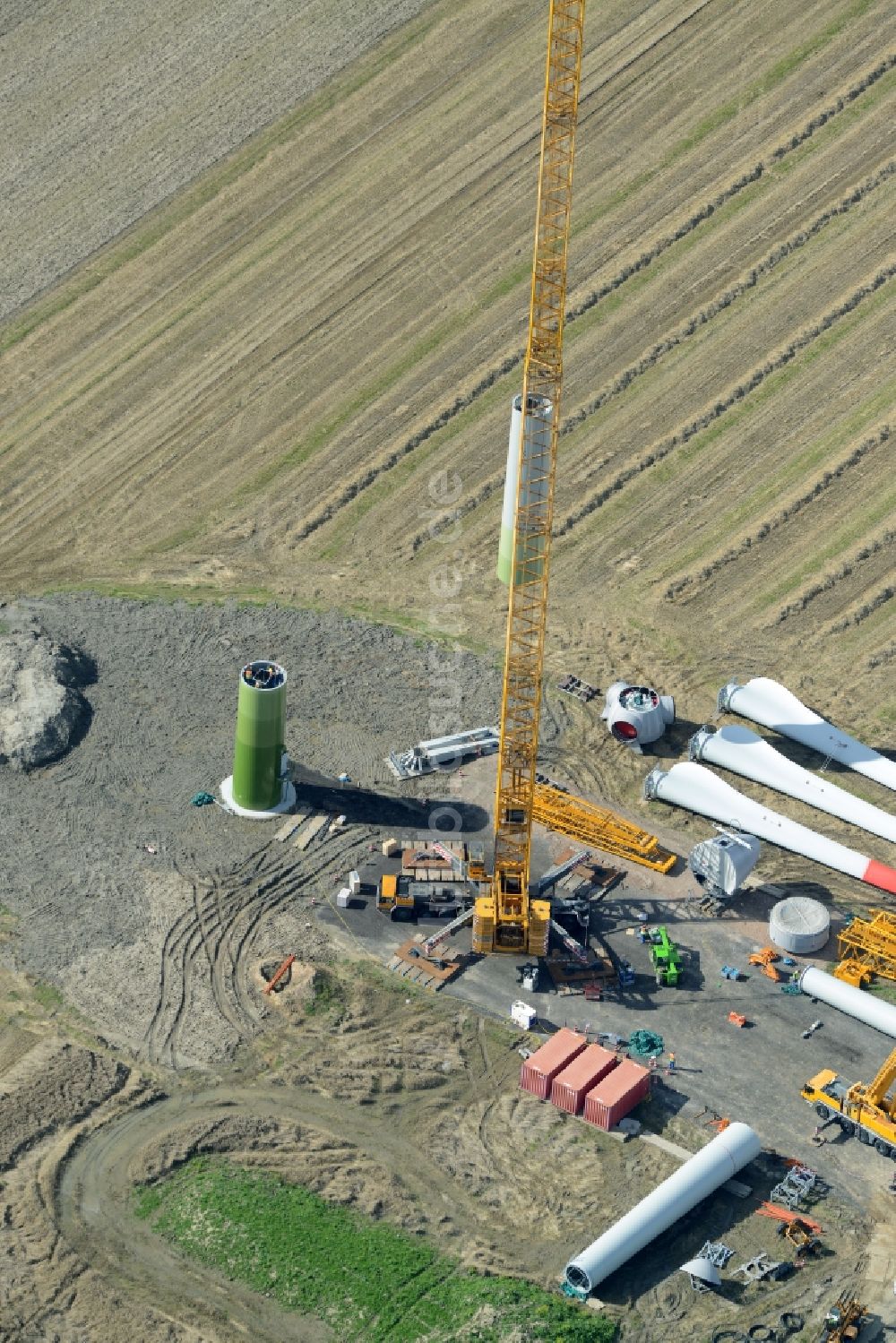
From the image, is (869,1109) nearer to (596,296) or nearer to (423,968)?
(423,968)

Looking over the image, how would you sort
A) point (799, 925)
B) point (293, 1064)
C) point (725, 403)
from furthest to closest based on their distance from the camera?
point (725, 403), point (799, 925), point (293, 1064)

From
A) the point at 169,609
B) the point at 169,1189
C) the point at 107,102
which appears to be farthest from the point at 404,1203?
the point at 107,102

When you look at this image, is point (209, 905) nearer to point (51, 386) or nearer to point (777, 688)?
point (777, 688)

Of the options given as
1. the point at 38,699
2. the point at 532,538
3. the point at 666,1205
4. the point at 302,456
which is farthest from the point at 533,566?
the point at 302,456

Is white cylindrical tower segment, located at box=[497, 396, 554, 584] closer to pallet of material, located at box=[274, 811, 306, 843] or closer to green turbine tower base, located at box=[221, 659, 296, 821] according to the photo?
green turbine tower base, located at box=[221, 659, 296, 821]

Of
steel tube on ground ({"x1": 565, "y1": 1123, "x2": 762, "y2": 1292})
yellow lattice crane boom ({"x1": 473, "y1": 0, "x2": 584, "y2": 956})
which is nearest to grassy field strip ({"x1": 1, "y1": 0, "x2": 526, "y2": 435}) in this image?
yellow lattice crane boom ({"x1": 473, "y1": 0, "x2": 584, "y2": 956})

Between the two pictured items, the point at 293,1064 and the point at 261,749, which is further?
the point at 261,749
